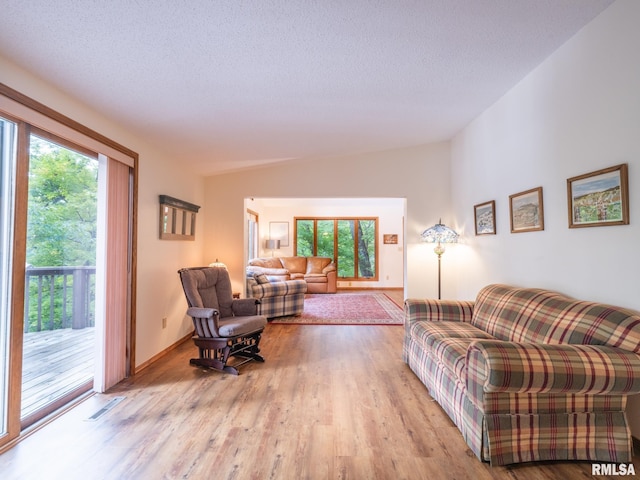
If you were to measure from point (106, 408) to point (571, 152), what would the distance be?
385cm

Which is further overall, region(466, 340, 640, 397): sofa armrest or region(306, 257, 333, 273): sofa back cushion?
region(306, 257, 333, 273): sofa back cushion

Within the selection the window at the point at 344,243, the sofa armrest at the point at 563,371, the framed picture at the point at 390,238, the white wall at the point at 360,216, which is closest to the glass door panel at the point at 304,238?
the window at the point at 344,243

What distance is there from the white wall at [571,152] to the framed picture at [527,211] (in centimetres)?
5

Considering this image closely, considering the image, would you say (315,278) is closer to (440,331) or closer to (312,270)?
(312,270)

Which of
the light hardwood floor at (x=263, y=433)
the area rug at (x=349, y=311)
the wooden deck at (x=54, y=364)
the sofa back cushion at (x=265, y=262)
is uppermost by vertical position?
the sofa back cushion at (x=265, y=262)

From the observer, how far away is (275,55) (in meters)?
1.99

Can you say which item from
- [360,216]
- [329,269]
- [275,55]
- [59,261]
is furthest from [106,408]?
[360,216]

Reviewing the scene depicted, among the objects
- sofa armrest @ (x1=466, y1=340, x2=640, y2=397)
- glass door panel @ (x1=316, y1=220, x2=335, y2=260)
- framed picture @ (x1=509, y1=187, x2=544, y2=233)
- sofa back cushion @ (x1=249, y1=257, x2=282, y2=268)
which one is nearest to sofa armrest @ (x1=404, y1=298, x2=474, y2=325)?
framed picture @ (x1=509, y1=187, x2=544, y2=233)

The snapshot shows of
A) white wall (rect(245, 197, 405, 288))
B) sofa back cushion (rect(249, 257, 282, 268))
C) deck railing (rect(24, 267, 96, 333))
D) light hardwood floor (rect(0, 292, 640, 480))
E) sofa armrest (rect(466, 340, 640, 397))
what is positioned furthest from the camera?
white wall (rect(245, 197, 405, 288))

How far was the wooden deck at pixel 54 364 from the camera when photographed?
6.79 ft

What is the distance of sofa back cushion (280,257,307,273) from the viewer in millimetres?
7812

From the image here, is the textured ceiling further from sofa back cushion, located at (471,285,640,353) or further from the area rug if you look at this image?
the area rug

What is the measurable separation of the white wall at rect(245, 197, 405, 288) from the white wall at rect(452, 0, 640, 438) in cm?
503

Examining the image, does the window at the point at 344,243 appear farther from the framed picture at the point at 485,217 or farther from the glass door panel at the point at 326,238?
the framed picture at the point at 485,217
